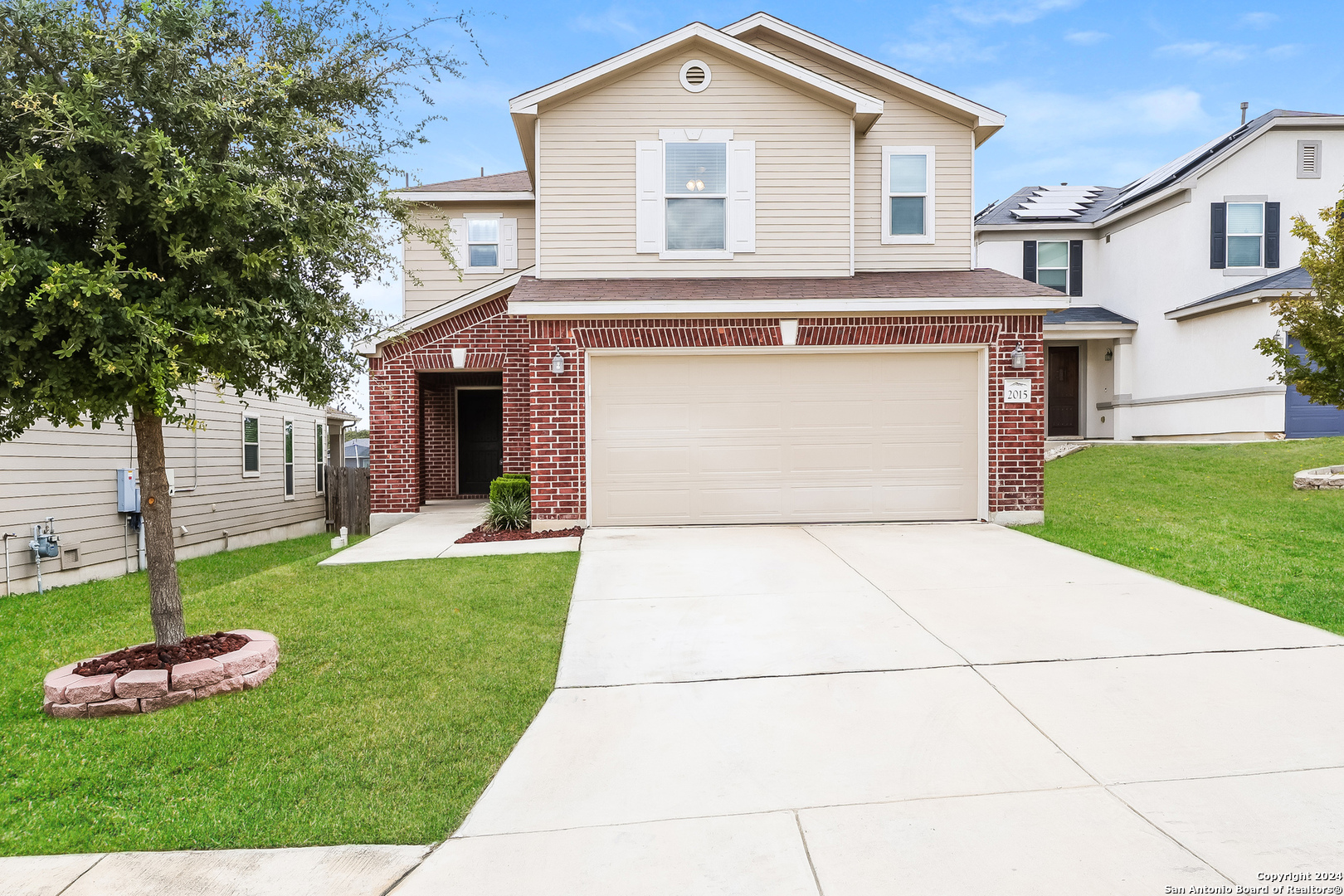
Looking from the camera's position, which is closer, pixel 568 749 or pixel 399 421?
pixel 568 749

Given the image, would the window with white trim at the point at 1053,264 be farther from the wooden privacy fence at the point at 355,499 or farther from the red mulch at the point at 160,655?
the red mulch at the point at 160,655

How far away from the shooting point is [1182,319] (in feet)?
57.0

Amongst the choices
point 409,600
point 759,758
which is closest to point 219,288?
point 409,600

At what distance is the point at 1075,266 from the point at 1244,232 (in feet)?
12.4

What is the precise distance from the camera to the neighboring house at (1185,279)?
16.0 meters

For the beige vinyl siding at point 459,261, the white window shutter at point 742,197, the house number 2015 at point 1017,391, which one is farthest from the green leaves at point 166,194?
the beige vinyl siding at point 459,261

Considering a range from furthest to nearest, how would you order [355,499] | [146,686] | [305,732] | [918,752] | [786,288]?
1. [355,499]
2. [786,288]
3. [146,686]
4. [305,732]
5. [918,752]

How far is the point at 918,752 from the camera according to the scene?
3.59 meters

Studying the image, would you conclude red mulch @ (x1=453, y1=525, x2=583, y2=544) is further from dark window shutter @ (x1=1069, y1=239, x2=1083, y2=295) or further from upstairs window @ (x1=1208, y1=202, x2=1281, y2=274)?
dark window shutter @ (x1=1069, y1=239, x2=1083, y2=295)

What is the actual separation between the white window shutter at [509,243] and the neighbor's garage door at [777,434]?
6.15 m

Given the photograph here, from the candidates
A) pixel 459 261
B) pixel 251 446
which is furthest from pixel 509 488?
pixel 251 446

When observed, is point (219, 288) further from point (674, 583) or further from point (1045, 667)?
point (1045, 667)

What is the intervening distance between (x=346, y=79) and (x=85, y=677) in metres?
3.97

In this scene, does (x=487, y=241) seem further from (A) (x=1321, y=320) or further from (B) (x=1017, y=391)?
(A) (x=1321, y=320)
